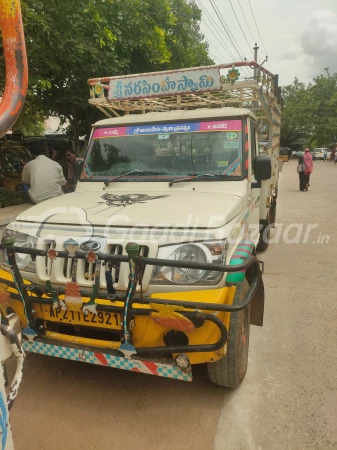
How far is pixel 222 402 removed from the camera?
2662 mm

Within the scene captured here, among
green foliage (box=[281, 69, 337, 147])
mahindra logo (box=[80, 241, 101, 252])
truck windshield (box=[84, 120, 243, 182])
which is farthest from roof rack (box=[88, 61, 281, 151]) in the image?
green foliage (box=[281, 69, 337, 147])

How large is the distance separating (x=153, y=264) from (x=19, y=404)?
1.54 m

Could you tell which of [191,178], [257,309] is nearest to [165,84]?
[191,178]

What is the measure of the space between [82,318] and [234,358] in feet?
3.51

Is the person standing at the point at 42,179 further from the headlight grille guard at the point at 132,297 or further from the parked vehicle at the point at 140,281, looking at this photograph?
the headlight grille guard at the point at 132,297

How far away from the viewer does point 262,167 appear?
353cm

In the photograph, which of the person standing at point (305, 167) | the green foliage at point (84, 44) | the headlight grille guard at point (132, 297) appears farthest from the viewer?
the person standing at point (305, 167)

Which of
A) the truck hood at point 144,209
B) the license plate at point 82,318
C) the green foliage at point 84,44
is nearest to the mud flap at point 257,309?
the truck hood at point 144,209

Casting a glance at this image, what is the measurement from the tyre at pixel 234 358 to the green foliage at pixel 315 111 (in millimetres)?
48058

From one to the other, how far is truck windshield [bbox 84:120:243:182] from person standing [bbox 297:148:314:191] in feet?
34.6

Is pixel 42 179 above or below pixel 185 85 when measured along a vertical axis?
below

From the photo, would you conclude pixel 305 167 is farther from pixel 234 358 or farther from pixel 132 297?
pixel 132 297

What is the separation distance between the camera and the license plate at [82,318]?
2359 millimetres

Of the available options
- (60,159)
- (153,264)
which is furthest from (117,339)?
(60,159)
